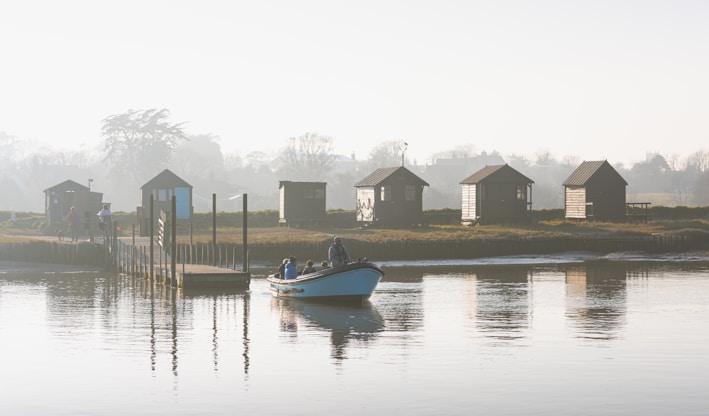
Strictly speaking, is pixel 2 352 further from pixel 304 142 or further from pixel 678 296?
pixel 304 142

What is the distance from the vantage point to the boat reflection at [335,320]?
104 feet

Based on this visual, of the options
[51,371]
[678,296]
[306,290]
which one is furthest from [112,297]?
[678,296]

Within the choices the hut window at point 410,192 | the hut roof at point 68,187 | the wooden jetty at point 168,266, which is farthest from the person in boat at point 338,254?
the hut roof at point 68,187

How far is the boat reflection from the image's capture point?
31.7 meters

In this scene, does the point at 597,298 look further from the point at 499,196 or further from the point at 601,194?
the point at 601,194

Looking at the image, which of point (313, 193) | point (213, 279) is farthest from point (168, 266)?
point (313, 193)

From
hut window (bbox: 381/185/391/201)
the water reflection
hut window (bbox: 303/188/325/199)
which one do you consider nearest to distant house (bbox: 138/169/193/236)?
hut window (bbox: 303/188/325/199)

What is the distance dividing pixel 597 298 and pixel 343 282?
1229cm

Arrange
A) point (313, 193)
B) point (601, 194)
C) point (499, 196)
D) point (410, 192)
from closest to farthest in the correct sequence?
point (410, 192) < point (499, 196) < point (313, 193) < point (601, 194)

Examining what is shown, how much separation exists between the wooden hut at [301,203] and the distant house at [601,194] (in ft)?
78.6

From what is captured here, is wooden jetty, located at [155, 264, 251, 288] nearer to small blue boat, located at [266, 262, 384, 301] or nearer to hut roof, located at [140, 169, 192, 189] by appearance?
small blue boat, located at [266, 262, 384, 301]

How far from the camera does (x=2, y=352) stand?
98.0 feet

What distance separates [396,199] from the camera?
93.0m

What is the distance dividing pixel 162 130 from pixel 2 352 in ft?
480
